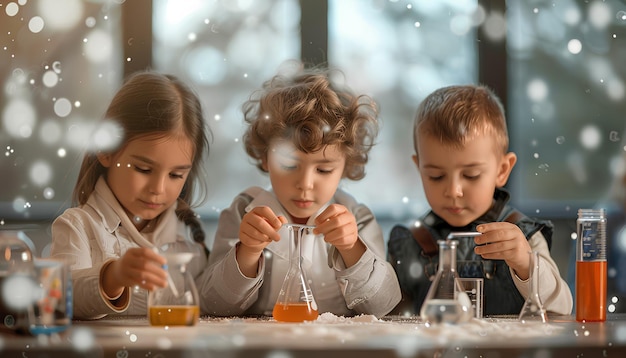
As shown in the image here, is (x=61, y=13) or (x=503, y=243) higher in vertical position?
(x=61, y=13)

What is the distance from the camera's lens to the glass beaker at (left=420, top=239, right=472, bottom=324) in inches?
45.4

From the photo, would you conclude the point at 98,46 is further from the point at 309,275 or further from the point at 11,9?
the point at 309,275

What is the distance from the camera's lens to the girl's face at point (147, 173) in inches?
60.1

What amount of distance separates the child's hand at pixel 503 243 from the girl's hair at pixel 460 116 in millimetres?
254

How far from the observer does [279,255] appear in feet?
5.17

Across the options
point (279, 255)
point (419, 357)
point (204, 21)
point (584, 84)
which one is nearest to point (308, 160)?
point (279, 255)

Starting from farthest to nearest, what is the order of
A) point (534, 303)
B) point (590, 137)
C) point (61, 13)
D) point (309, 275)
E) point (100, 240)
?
1. point (590, 137)
2. point (61, 13)
3. point (309, 275)
4. point (100, 240)
5. point (534, 303)

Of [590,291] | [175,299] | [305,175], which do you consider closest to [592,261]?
[590,291]

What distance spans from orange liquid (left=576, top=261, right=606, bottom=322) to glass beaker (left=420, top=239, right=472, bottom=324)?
212 millimetres

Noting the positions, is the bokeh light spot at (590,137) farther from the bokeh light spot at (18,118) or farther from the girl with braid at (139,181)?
the bokeh light spot at (18,118)

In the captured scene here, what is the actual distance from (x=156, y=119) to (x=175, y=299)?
1.75 ft

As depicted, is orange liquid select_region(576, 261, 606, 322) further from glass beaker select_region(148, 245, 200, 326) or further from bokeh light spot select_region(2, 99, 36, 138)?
bokeh light spot select_region(2, 99, 36, 138)

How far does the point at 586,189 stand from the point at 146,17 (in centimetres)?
142

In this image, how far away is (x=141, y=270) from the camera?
1.16 metres
